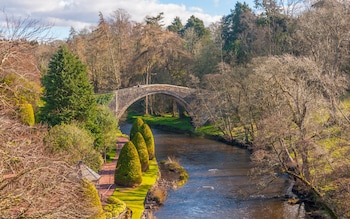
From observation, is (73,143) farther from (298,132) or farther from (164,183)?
(298,132)

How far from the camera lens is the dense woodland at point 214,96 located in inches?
408

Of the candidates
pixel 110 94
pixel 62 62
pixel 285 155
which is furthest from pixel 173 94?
pixel 285 155

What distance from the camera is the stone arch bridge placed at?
152 ft

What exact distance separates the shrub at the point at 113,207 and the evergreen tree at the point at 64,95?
930cm

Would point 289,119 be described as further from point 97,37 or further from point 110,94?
point 97,37

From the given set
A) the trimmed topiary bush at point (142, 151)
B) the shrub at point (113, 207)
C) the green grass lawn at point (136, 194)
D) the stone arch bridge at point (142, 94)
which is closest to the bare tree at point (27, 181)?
the shrub at point (113, 207)

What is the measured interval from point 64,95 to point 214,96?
63.6 feet

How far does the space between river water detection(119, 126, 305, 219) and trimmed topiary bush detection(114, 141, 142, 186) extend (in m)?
2.80

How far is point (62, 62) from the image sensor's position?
29516mm

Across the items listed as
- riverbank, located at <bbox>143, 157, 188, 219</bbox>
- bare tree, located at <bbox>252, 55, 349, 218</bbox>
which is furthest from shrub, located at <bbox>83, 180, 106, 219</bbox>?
bare tree, located at <bbox>252, 55, 349, 218</bbox>

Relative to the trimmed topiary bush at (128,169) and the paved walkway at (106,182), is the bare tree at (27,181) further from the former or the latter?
the trimmed topiary bush at (128,169)

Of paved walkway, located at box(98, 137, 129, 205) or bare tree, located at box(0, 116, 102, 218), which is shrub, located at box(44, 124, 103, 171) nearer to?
paved walkway, located at box(98, 137, 129, 205)

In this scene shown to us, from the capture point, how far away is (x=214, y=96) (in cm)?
4388

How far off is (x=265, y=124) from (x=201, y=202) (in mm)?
6488
